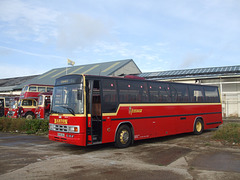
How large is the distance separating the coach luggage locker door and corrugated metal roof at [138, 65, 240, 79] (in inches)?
831

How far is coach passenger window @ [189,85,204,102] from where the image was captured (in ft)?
50.0

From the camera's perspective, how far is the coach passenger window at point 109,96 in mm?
10591

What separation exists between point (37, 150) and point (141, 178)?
5681mm

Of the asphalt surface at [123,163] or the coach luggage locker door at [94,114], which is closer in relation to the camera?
the asphalt surface at [123,163]

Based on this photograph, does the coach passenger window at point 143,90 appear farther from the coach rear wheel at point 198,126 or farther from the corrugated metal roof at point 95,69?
the corrugated metal roof at point 95,69

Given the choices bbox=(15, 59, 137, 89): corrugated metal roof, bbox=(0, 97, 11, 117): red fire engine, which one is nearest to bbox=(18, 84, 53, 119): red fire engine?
bbox=(0, 97, 11, 117): red fire engine

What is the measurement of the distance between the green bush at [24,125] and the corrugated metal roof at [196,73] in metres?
19.7

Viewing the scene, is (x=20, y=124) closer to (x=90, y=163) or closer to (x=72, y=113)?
(x=72, y=113)

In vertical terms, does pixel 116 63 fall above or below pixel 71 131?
above

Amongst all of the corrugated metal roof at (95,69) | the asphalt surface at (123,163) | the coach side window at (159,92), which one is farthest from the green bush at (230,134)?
the corrugated metal roof at (95,69)

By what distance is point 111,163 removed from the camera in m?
8.11

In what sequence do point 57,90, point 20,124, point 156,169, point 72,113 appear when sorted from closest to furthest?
point 156,169 → point 72,113 → point 57,90 → point 20,124

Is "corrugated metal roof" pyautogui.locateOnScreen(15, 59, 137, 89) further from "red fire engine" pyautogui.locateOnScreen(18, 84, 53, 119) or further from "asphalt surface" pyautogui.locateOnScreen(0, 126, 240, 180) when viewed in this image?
"asphalt surface" pyautogui.locateOnScreen(0, 126, 240, 180)

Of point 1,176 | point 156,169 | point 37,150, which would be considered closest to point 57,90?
point 37,150
